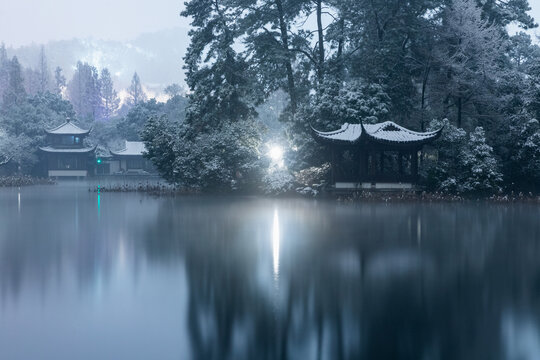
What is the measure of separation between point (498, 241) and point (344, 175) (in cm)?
2090

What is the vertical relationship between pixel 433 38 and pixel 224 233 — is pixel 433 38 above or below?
above

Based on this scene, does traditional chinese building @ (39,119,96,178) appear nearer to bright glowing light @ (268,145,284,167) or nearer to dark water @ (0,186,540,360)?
Result: bright glowing light @ (268,145,284,167)

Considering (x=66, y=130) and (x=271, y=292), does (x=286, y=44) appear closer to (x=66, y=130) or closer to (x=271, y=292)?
(x=271, y=292)

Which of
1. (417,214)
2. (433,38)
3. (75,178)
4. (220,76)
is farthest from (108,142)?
(417,214)

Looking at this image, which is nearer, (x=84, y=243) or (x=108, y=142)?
(x=84, y=243)

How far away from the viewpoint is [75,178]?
262 ft

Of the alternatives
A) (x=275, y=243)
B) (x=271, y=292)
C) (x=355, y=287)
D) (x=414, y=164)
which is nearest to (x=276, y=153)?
(x=414, y=164)

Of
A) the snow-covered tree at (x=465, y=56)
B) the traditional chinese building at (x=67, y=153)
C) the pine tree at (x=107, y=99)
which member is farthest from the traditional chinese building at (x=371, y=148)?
the pine tree at (x=107, y=99)

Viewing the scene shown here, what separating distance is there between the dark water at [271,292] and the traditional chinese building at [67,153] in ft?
208

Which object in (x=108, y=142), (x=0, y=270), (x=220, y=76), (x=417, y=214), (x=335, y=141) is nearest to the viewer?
(x=0, y=270)

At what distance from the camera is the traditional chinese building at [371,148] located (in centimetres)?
3525

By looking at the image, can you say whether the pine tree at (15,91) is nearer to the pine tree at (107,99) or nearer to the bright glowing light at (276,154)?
the pine tree at (107,99)

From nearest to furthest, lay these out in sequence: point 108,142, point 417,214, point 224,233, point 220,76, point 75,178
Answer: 1. point 224,233
2. point 417,214
3. point 220,76
4. point 75,178
5. point 108,142

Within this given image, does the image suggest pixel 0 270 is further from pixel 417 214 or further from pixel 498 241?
pixel 417 214
